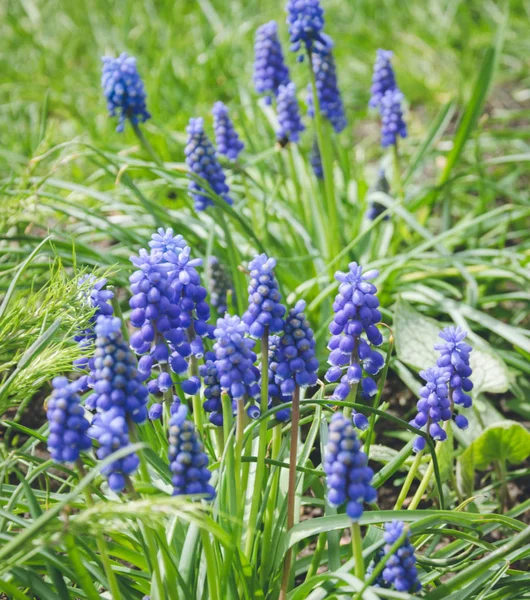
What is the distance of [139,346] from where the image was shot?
284cm

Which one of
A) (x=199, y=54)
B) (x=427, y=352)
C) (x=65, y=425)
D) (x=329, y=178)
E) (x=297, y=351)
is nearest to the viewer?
(x=65, y=425)

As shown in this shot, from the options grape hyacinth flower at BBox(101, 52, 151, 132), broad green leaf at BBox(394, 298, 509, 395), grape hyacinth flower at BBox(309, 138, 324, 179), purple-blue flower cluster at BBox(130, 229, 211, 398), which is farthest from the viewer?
grape hyacinth flower at BBox(309, 138, 324, 179)

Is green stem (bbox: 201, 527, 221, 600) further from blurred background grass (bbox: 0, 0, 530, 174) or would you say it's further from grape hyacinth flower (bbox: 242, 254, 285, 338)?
blurred background grass (bbox: 0, 0, 530, 174)

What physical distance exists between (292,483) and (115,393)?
2.82 feet

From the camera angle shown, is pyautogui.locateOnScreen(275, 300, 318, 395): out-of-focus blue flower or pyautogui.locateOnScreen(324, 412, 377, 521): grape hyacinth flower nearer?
pyautogui.locateOnScreen(324, 412, 377, 521): grape hyacinth flower

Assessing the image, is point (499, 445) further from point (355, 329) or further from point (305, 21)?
point (305, 21)

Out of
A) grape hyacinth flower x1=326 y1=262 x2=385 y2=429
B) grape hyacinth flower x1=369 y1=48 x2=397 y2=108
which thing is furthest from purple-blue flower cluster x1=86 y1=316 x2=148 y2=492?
grape hyacinth flower x1=369 y1=48 x2=397 y2=108

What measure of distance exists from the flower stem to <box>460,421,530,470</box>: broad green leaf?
1.09 m

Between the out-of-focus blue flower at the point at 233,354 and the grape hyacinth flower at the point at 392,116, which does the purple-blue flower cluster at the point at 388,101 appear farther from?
the out-of-focus blue flower at the point at 233,354

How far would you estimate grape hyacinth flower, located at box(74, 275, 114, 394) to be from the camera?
9.24ft

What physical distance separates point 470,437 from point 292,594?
162 cm

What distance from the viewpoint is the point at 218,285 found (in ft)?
13.7

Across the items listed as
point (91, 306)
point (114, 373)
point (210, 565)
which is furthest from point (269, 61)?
point (210, 565)

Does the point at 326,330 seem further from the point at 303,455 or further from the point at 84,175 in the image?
the point at 84,175
